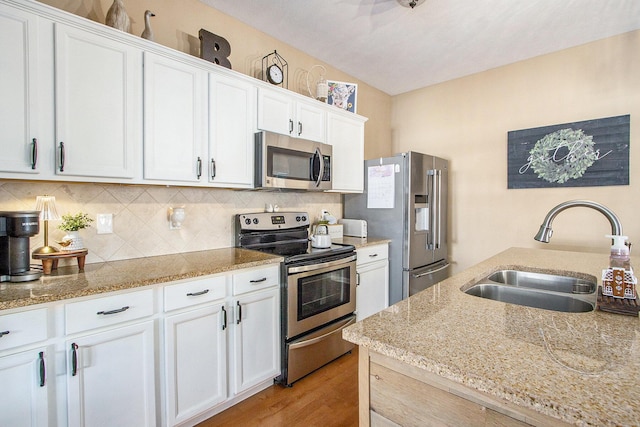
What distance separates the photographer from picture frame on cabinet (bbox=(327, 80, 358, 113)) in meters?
3.07

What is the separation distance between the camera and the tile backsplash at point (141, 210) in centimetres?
169

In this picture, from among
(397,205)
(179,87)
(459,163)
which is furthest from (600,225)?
(179,87)

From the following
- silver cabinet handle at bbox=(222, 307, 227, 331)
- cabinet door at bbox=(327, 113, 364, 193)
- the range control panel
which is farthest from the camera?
cabinet door at bbox=(327, 113, 364, 193)

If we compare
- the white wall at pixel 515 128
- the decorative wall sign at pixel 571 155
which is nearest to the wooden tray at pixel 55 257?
the white wall at pixel 515 128

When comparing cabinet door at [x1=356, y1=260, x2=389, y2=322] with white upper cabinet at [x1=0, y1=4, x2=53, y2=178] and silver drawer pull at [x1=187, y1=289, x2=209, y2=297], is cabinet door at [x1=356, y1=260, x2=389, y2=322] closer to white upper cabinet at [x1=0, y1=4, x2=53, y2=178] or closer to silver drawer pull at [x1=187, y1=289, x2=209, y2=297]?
silver drawer pull at [x1=187, y1=289, x2=209, y2=297]

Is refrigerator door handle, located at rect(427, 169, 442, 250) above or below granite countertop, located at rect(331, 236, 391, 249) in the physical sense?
above

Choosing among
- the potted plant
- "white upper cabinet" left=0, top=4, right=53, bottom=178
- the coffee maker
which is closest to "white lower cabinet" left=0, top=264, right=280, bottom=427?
the coffee maker

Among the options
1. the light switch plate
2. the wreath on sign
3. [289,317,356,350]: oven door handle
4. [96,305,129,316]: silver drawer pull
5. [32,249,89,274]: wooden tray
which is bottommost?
[289,317,356,350]: oven door handle

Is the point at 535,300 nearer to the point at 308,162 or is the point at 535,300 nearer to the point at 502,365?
the point at 502,365

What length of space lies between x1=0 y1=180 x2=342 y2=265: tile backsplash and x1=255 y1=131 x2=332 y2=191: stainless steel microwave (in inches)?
15.2

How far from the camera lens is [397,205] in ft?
10.1

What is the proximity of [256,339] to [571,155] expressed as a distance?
3235 mm

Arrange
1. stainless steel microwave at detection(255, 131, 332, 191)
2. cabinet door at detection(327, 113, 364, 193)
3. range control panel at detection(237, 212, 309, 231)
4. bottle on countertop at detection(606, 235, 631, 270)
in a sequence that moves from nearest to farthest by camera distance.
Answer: bottle on countertop at detection(606, 235, 631, 270)
stainless steel microwave at detection(255, 131, 332, 191)
range control panel at detection(237, 212, 309, 231)
cabinet door at detection(327, 113, 364, 193)

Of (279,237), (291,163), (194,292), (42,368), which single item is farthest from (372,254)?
(42,368)
